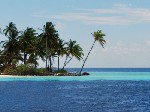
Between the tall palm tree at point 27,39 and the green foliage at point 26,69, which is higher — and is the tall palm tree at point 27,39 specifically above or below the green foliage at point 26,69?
above

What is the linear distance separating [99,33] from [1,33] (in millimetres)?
24140

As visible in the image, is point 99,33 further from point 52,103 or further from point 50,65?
point 52,103

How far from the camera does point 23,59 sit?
98500 mm

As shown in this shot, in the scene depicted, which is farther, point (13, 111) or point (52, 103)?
point (52, 103)

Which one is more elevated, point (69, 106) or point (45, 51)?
point (45, 51)

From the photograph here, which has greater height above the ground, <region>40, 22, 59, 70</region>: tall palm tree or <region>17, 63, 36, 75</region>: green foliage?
<region>40, 22, 59, 70</region>: tall palm tree

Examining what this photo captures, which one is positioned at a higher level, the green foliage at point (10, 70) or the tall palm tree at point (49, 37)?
the tall palm tree at point (49, 37)

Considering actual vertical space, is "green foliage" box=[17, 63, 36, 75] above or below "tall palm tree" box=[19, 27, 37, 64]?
below

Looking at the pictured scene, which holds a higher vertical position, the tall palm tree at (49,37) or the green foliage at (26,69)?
the tall palm tree at (49,37)

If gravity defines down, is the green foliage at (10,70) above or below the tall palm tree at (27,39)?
below

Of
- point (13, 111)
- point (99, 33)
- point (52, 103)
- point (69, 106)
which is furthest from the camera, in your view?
point (99, 33)

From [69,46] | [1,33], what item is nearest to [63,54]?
[69,46]

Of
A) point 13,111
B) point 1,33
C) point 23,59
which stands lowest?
point 13,111

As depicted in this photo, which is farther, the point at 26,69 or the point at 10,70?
the point at 10,70
